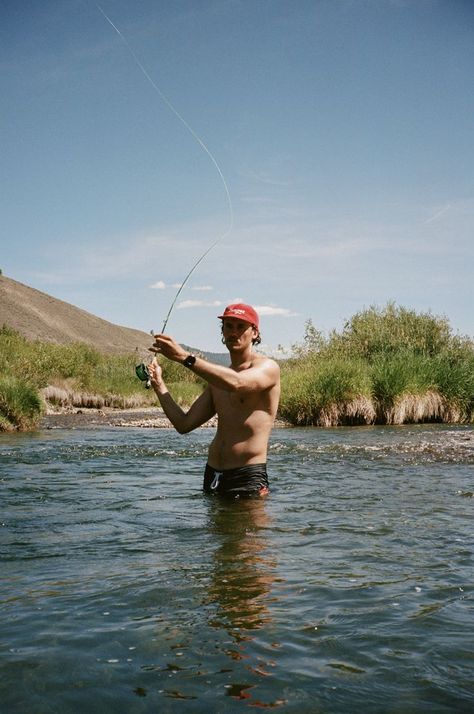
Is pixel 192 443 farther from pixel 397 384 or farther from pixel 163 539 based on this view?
pixel 163 539

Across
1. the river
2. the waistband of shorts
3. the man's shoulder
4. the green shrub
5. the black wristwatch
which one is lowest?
the river

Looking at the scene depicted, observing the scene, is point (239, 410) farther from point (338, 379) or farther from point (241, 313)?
point (338, 379)

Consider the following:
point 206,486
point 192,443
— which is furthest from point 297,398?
point 206,486

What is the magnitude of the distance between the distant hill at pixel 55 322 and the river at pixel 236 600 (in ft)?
267

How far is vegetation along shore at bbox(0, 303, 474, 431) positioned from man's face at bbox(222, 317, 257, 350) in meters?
11.9

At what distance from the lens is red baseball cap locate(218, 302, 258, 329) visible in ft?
20.3

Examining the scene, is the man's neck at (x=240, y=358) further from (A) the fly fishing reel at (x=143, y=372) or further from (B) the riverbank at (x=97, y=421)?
(B) the riverbank at (x=97, y=421)

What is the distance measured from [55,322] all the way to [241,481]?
10532cm

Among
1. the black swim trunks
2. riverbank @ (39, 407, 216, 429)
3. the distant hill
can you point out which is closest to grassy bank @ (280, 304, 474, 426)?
riverbank @ (39, 407, 216, 429)

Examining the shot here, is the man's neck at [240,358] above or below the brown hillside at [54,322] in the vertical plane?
below

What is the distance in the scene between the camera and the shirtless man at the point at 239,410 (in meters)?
6.26

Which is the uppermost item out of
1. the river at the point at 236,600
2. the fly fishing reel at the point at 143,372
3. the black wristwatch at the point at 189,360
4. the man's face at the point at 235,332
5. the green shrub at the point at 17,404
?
the man's face at the point at 235,332

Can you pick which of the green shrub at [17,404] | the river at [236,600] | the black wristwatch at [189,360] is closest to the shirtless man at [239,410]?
the river at [236,600]

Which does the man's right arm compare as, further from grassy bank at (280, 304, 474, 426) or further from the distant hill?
the distant hill
